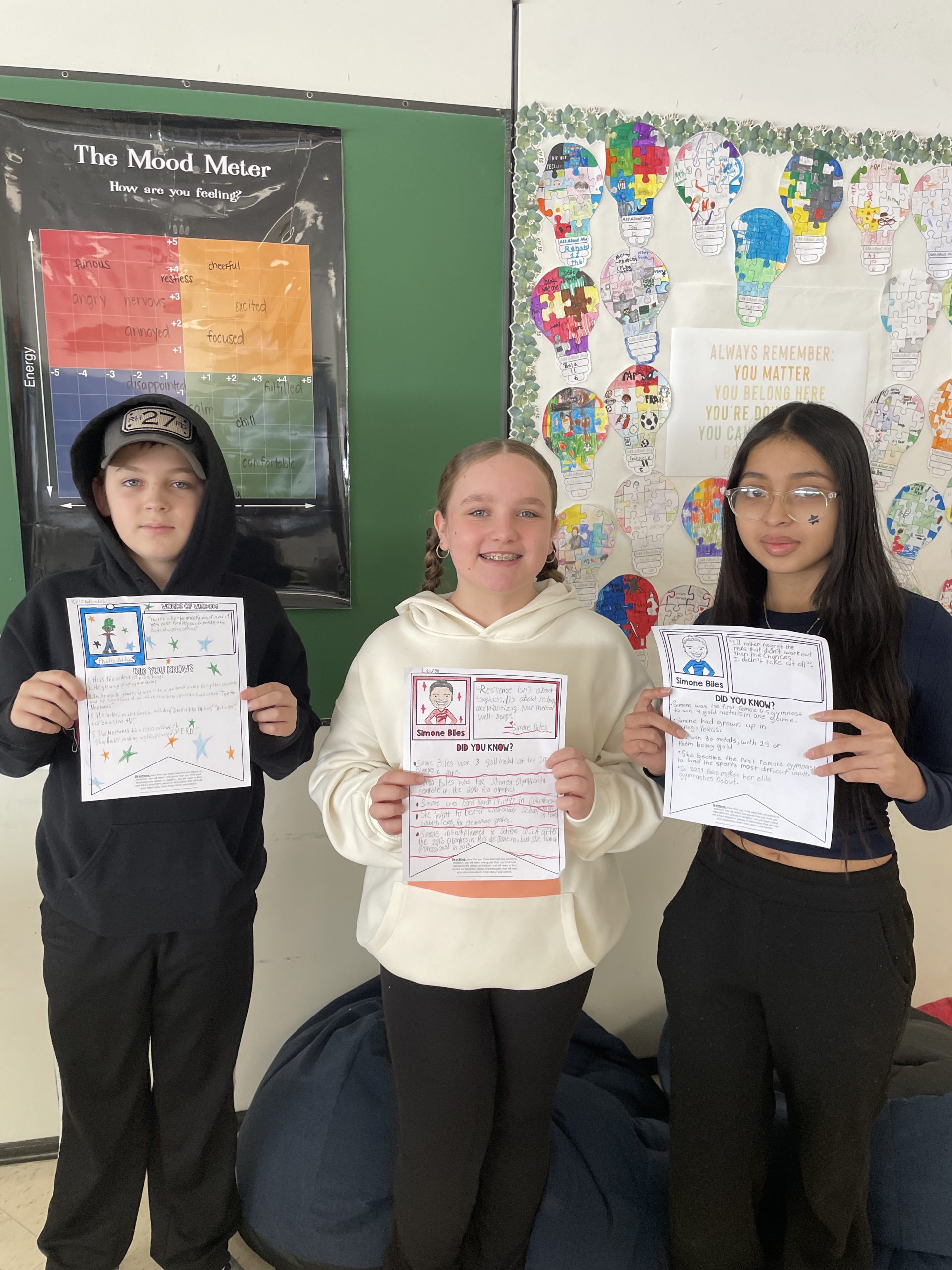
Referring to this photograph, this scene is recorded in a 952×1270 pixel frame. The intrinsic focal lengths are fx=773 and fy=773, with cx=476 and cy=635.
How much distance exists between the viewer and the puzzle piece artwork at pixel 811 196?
196cm

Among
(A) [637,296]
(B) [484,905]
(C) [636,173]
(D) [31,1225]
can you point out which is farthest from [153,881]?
(C) [636,173]

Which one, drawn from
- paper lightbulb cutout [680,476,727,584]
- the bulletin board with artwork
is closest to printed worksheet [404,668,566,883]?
the bulletin board with artwork

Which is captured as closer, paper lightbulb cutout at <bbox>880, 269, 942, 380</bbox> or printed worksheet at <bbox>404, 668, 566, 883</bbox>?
printed worksheet at <bbox>404, 668, 566, 883</bbox>

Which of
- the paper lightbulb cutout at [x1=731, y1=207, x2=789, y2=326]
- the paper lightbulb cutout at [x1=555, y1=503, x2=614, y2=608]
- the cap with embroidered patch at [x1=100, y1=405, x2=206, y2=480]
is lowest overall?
the paper lightbulb cutout at [x1=555, y1=503, x2=614, y2=608]

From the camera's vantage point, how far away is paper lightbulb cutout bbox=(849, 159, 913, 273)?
199 cm

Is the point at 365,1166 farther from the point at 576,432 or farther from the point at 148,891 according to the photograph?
the point at 576,432

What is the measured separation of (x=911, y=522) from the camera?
2.16 m

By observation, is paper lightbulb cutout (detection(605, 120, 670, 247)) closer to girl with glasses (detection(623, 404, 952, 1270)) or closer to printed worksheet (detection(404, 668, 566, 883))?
girl with glasses (detection(623, 404, 952, 1270))

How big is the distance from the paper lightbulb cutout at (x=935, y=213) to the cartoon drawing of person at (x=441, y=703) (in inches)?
71.7

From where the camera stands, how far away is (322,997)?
2098mm

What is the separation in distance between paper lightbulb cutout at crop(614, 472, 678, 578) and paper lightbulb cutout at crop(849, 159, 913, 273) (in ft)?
2.59

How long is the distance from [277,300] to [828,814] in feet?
5.16

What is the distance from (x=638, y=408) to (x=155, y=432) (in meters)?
1.18

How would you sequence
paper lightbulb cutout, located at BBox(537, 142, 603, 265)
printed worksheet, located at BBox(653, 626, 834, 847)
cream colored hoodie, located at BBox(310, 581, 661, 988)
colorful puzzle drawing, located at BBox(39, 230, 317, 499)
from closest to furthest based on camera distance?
printed worksheet, located at BBox(653, 626, 834, 847) < cream colored hoodie, located at BBox(310, 581, 661, 988) < colorful puzzle drawing, located at BBox(39, 230, 317, 499) < paper lightbulb cutout, located at BBox(537, 142, 603, 265)
